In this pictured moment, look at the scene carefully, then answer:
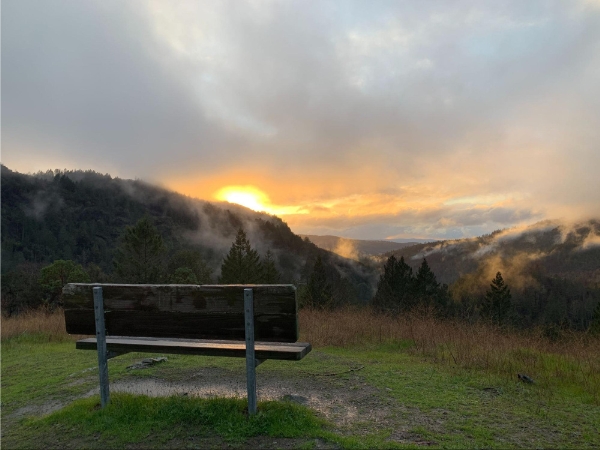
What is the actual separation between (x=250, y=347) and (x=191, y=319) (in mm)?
600

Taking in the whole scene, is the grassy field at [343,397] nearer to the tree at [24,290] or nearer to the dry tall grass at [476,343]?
the dry tall grass at [476,343]

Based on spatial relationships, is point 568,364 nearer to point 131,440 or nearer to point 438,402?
point 438,402

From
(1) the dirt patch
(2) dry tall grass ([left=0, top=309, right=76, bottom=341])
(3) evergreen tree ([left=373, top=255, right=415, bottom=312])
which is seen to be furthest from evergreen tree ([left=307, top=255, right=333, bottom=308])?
(1) the dirt patch

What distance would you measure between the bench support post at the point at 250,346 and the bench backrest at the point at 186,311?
5 centimetres

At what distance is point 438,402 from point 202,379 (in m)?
2.97

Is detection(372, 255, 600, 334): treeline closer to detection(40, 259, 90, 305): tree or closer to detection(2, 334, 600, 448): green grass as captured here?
detection(2, 334, 600, 448): green grass

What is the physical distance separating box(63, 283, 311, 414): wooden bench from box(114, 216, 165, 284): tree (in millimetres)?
37544

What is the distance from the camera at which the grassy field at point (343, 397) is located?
317 centimetres

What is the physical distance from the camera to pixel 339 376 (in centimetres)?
525

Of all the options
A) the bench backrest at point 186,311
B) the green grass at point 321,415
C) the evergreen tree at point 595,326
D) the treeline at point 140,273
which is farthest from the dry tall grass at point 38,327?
the treeline at point 140,273

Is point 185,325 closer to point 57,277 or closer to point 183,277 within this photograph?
point 57,277

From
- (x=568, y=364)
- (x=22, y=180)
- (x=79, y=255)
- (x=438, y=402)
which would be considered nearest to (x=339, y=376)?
(x=438, y=402)

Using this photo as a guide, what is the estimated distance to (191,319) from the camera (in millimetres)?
3459

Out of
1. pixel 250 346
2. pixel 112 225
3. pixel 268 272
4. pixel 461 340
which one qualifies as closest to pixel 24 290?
pixel 268 272
